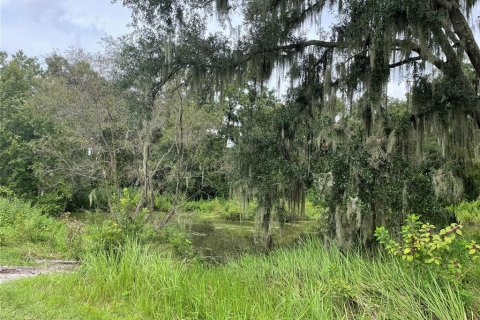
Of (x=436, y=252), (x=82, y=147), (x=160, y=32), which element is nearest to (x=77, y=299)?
(x=436, y=252)

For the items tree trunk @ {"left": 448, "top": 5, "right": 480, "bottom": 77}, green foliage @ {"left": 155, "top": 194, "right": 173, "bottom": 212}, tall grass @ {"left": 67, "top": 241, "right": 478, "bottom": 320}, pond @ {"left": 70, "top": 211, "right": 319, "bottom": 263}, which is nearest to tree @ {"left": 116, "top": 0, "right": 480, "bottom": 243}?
tree trunk @ {"left": 448, "top": 5, "right": 480, "bottom": 77}

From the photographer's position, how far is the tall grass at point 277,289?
3.23 metres

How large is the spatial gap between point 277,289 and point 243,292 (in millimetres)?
360

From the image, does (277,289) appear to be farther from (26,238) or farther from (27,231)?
(27,231)

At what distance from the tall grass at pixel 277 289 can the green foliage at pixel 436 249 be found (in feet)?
0.46

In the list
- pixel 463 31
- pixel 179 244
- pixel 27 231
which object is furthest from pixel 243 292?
pixel 27 231

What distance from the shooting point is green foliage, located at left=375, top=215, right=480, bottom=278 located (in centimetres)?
311

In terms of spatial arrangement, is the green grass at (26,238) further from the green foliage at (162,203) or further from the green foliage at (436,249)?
the green foliage at (162,203)

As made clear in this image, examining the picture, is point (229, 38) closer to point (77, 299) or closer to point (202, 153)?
point (77, 299)

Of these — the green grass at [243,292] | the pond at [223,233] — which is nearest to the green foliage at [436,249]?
the green grass at [243,292]

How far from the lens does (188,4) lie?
6.91 metres

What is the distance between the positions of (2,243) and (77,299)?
18.5 ft

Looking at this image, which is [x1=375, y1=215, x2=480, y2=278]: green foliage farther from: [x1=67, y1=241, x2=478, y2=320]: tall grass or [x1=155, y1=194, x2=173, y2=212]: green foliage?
[x1=155, y1=194, x2=173, y2=212]: green foliage

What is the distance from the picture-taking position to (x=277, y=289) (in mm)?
4254
